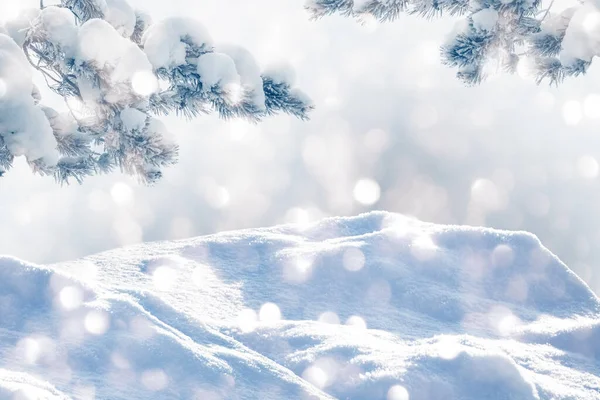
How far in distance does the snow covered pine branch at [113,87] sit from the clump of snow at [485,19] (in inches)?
45.9

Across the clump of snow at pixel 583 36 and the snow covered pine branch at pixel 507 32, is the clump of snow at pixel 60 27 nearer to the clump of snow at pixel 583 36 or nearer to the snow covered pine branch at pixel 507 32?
the snow covered pine branch at pixel 507 32

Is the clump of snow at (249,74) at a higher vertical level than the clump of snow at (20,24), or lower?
lower

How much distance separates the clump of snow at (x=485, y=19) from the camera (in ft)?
12.7

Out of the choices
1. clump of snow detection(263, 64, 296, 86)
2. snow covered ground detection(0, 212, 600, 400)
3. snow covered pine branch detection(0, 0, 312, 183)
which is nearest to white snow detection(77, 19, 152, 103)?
snow covered pine branch detection(0, 0, 312, 183)

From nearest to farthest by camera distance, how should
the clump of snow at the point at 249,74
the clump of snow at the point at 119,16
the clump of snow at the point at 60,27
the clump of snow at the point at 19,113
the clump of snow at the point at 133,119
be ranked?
the clump of snow at the point at 19,113 → the clump of snow at the point at 60,27 → the clump of snow at the point at 133,119 → the clump of snow at the point at 249,74 → the clump of snow at the point at 119,16

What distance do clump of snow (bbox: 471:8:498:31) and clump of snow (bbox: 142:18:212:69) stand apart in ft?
5.44

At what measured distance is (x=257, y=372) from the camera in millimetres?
4746

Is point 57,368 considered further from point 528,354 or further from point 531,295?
point 531,295

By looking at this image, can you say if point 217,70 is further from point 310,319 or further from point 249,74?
point 310,319

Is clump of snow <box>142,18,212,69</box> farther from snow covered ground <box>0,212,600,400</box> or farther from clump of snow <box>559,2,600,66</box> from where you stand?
clump of snow <box>559,2,600,66</box>

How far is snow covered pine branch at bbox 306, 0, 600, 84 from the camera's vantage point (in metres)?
3.72

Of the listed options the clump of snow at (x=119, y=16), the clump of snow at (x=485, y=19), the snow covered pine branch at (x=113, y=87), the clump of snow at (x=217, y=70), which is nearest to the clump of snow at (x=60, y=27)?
the snow covered pine branch at (x=113, y=87)

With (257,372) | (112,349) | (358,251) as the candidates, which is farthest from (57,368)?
(358,251)

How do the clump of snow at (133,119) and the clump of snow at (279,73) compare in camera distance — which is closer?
the clump of snow at (133,119)
